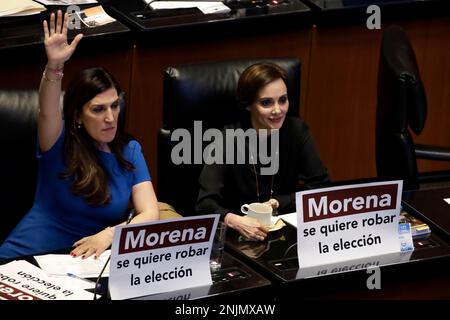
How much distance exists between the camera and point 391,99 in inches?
159

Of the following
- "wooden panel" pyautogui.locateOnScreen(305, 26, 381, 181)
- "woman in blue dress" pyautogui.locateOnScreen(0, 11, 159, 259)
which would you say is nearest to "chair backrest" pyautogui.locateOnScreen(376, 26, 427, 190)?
"woman in blue dress" pyautogui.locateOnScreen(0, 11, 159, 259)

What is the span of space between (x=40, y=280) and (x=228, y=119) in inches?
44.3

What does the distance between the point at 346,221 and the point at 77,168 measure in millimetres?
899

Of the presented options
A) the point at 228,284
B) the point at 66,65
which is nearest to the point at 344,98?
the point at 66,65

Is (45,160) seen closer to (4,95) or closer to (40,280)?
(4,95)

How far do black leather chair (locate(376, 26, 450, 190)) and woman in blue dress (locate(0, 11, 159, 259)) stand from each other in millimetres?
898

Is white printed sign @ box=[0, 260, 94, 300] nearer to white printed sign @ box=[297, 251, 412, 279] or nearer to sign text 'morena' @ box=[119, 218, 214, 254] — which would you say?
sign text 'morena' @ box=[119, 218, 214, 254]

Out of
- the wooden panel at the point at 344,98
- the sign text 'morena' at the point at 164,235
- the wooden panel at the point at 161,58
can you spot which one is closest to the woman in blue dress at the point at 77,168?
the sign text 'morena' at the point at 164,235

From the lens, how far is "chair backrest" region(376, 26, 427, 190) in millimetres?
4016

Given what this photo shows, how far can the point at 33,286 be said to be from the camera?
3195 millimetres

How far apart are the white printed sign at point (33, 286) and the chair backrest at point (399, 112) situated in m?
1.39

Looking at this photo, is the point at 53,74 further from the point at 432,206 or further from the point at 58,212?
the point at 432,206

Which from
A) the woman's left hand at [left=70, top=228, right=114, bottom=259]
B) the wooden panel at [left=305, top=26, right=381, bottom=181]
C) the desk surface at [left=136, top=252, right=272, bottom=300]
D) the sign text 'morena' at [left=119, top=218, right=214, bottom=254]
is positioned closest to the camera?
the sign text 'morena' at [left=119, top=218, right=214, bottom=254]
